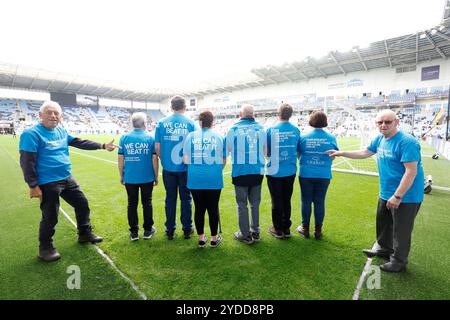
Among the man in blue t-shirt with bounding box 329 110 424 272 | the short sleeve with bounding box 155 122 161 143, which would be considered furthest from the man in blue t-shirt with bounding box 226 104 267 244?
the man in blue t-shirt with bounding box 329 110 424 272

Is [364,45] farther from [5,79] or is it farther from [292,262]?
[5,79]

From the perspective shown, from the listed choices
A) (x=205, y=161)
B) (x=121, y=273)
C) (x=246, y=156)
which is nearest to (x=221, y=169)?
(x=205, y=161)

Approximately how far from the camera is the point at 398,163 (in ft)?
8.48

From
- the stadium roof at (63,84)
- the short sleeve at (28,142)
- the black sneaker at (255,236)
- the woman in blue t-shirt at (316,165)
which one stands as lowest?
the black sneaker at (255,236)

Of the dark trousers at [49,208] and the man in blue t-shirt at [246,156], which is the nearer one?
the dark trousers at [49,208]

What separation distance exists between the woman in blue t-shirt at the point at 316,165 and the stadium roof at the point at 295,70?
2532cm

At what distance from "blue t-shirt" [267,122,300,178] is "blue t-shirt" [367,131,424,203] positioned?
1099mm

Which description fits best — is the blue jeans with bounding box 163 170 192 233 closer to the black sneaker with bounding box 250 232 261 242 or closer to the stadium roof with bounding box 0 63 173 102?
the black sneaker with bounding box 250 232 261 242

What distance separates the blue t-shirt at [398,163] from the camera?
2432mm

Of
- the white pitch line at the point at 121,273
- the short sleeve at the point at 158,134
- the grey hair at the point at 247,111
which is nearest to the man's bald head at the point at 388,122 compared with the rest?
the grey hair at the point at 247,111

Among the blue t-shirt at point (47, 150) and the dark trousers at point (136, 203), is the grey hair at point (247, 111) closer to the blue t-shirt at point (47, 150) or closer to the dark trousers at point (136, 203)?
the dark trousers at point (136, 203)

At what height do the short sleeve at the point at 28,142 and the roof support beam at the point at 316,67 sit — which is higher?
the roof support beam at the point at 316,67

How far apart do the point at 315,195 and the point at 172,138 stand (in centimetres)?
234

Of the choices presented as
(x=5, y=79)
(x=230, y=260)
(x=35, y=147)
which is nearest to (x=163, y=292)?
(x=230, y=260)
